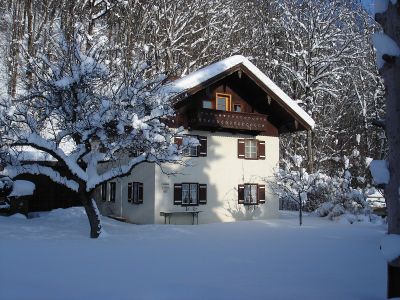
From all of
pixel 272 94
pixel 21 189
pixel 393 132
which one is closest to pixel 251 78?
pixel 272 94

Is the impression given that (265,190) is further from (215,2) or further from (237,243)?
(215,2)

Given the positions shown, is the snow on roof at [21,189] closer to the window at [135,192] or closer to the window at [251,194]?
the window at [135,192]

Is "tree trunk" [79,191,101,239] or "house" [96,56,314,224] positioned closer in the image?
"tree trunk" [79,191,101,239]

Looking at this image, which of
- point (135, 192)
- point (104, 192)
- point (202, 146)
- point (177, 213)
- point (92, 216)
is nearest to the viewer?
point (92, 216)

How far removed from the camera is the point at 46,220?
60.1 ft

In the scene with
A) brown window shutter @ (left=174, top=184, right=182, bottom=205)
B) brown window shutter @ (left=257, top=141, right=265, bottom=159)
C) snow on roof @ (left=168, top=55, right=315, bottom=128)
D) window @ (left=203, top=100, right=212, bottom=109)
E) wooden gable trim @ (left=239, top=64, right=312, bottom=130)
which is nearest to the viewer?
snow on roof @ (left=168, top=55, right=315, bottom=128)

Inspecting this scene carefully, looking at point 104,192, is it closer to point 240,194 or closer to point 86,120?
point 240,194

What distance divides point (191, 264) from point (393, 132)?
5063 mm

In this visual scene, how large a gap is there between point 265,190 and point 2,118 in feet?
43.4

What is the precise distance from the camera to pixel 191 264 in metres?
9.16

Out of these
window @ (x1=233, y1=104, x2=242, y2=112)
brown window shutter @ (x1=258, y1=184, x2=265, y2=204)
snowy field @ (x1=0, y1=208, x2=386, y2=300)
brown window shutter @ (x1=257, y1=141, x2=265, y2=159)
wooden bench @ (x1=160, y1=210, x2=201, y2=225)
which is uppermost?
window @ (x1=233, y1=104, x2=242, y2=112)

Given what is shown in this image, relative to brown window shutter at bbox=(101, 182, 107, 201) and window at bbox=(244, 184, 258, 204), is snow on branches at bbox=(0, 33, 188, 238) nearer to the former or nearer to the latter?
window at bbox=(244, 184, 258, 204)

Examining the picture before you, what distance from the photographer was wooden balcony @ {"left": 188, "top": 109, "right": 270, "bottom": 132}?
750 inches

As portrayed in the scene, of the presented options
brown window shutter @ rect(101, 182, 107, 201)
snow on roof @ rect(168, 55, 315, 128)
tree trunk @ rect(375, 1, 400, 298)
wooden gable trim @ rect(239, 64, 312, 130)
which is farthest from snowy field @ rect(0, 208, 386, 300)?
brown window shutter @ rect(101, 182, 107, 201)
